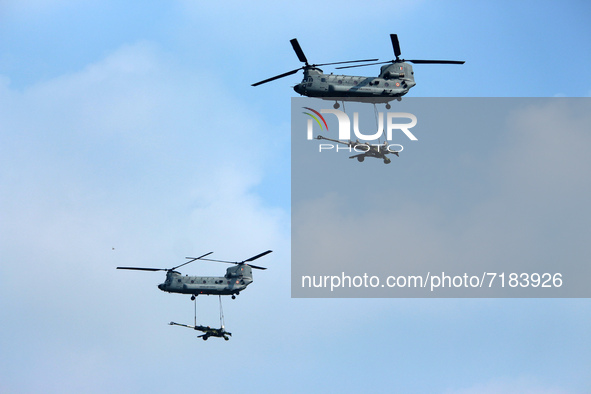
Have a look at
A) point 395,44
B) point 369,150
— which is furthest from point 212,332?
point 395,44

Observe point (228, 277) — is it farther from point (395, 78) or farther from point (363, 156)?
point (395, 78)

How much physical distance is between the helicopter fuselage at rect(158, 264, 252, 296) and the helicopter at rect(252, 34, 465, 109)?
3078 cm

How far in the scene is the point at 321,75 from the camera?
114250 mm

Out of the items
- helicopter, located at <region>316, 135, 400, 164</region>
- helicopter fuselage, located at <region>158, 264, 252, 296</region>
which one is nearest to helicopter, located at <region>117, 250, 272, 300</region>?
helicopter fuselage, located at <region>158, 264, 252, 296</region>

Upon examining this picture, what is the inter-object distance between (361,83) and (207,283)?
36.1 meters

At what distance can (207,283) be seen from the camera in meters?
135

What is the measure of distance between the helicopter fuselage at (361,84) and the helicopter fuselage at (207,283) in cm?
3206

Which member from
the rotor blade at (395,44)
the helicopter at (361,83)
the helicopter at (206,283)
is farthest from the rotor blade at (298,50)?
the helicopter at (206,283)

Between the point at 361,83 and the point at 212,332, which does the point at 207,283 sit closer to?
the point at 212,332

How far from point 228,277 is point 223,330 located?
276 inches

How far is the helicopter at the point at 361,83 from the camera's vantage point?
11331 centimetres

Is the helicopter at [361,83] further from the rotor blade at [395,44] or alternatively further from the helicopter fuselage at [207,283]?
the helicopter fuselage at [207,283]

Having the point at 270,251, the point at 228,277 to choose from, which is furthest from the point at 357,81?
the point at 228,277

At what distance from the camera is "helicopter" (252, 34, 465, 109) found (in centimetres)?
11331
